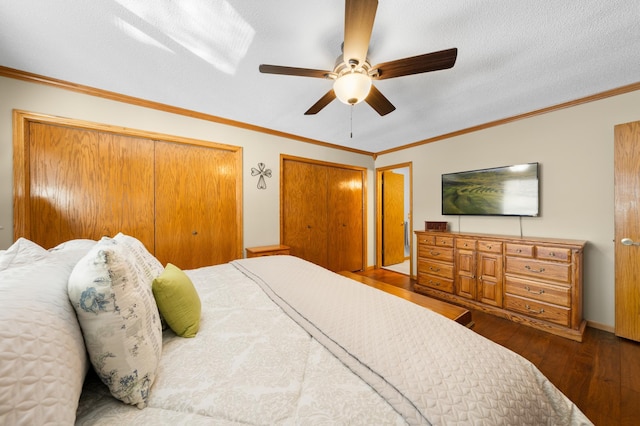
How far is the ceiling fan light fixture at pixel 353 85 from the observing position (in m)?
1.50

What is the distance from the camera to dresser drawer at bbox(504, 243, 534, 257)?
7.84ft

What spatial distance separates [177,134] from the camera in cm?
270

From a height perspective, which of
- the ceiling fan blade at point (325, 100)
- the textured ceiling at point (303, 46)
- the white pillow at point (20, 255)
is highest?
the textured ceiling at point (303, 46)

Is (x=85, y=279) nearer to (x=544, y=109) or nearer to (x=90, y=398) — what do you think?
(x=90, y=398)

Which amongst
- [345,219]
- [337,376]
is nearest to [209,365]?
[337,376]

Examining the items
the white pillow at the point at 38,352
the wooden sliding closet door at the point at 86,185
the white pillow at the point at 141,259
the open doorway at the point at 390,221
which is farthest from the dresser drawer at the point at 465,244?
the wooden sliding closet door at the point at 86,185

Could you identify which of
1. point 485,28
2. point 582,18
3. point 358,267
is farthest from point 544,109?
point 358,267

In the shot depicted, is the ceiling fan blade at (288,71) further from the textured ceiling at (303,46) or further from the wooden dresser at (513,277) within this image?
the wooden dresser at (513,277)

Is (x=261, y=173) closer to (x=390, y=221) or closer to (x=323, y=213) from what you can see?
(x=323, y=213)

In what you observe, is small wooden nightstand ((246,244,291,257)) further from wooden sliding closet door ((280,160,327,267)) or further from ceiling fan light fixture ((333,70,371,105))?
ceiling fan light fixture ((333,70,371,105))

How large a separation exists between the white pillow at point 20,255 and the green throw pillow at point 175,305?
0.39m

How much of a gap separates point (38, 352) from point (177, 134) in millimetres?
2760

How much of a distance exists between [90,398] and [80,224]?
7.61 ft

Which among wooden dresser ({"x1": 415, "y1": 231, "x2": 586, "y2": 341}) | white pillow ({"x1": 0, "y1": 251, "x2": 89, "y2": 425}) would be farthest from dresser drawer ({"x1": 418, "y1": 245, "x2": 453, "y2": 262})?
white pillow ({"x1": 0, "y1": 251, "x2": 89, "y2": 425})
